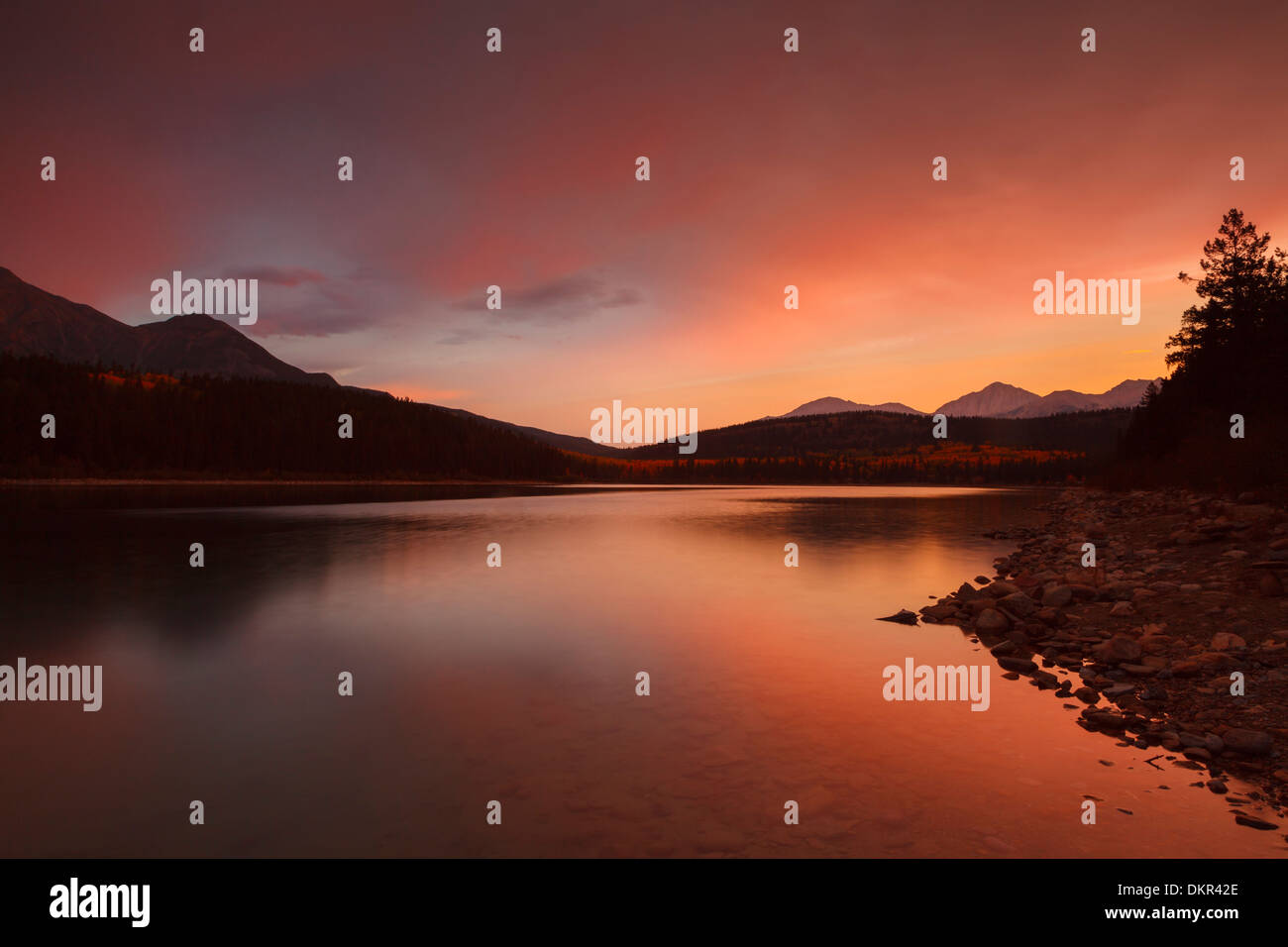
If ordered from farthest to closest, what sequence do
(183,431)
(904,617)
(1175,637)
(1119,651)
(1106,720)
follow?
(183,431) → (904,617) → (1175,637) → (1119,651) → (1106,720)

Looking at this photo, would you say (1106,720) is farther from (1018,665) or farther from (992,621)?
(992,621)

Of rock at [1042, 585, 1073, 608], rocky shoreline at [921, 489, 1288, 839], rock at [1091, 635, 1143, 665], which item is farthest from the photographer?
rock at [1042, 585, 1073, 608]

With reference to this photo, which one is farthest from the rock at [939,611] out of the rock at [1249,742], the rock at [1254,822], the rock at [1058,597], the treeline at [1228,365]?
the treeline at [1228,365]

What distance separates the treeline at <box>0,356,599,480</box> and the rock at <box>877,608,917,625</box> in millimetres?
171829

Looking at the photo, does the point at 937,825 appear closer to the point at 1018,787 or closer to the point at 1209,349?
the point at 1018,787

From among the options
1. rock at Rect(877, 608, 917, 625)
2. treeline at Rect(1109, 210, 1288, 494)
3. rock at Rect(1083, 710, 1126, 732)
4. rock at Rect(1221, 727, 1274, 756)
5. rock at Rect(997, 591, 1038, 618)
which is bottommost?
rock at Rect(877, 608, 917, 625)

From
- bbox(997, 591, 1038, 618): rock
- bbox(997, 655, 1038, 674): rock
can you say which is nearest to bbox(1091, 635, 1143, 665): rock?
bbox(997, 655, 1038, 674): rock

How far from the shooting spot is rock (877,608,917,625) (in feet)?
58.9

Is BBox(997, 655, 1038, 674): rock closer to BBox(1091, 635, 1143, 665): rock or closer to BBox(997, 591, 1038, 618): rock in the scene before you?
BBox(1091, 635, 1143, 665): rock

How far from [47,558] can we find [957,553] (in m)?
45.9

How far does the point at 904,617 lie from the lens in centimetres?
1817

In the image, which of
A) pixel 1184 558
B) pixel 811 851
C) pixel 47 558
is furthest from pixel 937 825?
pixel 47 558

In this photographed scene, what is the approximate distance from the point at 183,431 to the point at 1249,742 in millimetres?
192066

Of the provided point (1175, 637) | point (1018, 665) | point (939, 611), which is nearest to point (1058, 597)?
point (939, 611)
